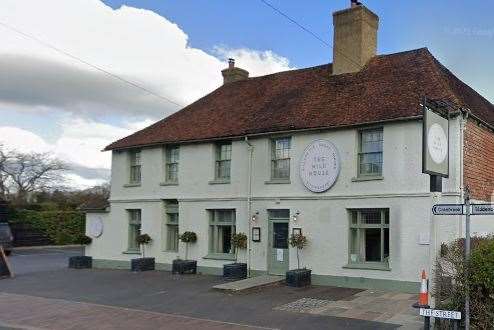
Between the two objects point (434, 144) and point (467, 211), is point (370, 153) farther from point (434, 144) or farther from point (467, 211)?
point (467, 211)

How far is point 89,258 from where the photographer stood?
26.4 metres

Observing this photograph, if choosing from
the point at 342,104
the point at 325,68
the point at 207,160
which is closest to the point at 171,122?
the point at 207,160

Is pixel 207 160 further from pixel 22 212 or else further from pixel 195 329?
pixel 22 212

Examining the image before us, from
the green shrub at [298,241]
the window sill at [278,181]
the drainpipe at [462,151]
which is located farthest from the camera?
the window sill at [278,181]

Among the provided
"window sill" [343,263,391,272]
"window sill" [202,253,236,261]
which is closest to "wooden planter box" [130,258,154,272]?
"window sill" [202,253,236,261]

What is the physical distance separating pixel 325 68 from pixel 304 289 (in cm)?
964

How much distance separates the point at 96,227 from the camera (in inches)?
1054

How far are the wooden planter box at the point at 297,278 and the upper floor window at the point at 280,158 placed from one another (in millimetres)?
3660

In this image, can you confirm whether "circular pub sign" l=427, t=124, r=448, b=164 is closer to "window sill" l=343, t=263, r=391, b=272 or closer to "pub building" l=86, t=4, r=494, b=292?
"pub building" l=86, t=4, r=494, b=292

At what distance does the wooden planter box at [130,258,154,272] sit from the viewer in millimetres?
23547

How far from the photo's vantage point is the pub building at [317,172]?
17531 mm

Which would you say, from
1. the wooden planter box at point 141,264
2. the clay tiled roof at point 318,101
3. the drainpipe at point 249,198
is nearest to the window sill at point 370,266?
the drainpipe at point 249,198

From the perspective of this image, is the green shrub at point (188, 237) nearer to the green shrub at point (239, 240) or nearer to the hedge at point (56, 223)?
the green shrub at point (239, 240)

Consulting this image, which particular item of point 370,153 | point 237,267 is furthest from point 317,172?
point 237,267
